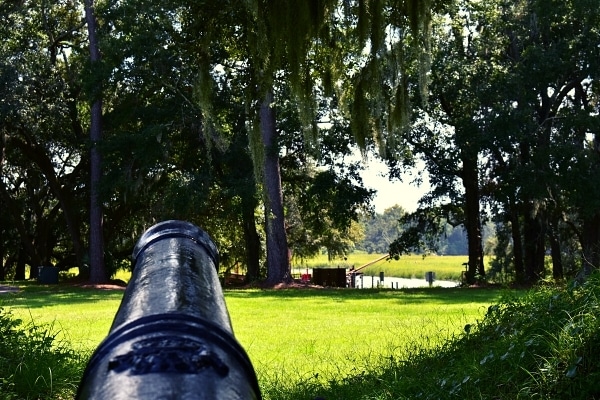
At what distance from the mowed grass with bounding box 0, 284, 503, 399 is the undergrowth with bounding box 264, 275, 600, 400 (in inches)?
15.8

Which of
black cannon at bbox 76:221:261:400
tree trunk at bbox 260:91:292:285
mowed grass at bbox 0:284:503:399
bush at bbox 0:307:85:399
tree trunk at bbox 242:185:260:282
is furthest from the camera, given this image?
tree trunk at bbox 242:185:260:282

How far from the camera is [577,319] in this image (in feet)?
17.3

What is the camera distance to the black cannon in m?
1.93

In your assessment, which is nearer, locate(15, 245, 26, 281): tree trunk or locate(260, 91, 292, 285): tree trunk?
locate(260, 91, 292, 285): tree trunk

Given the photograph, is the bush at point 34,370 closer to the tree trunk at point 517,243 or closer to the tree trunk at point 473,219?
the tree trunk at point 517,243

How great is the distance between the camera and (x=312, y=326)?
11758mm

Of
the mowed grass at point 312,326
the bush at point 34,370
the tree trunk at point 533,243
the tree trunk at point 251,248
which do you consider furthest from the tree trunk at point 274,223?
the bush at point 34,370

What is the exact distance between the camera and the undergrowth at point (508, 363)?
15.5 feet

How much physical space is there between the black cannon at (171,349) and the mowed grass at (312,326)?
12.2 ft

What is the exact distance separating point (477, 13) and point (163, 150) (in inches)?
484

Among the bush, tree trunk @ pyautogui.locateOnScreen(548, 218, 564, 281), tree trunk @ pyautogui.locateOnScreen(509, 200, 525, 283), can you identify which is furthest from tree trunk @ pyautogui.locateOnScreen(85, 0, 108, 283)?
the bush

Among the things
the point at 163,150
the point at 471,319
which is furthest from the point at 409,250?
the point at 471,319

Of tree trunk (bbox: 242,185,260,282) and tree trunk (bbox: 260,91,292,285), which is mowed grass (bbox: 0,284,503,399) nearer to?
tree trunk (bbox: 260,91,292,285)

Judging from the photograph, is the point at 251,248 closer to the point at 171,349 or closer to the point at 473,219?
the point at 473,219
